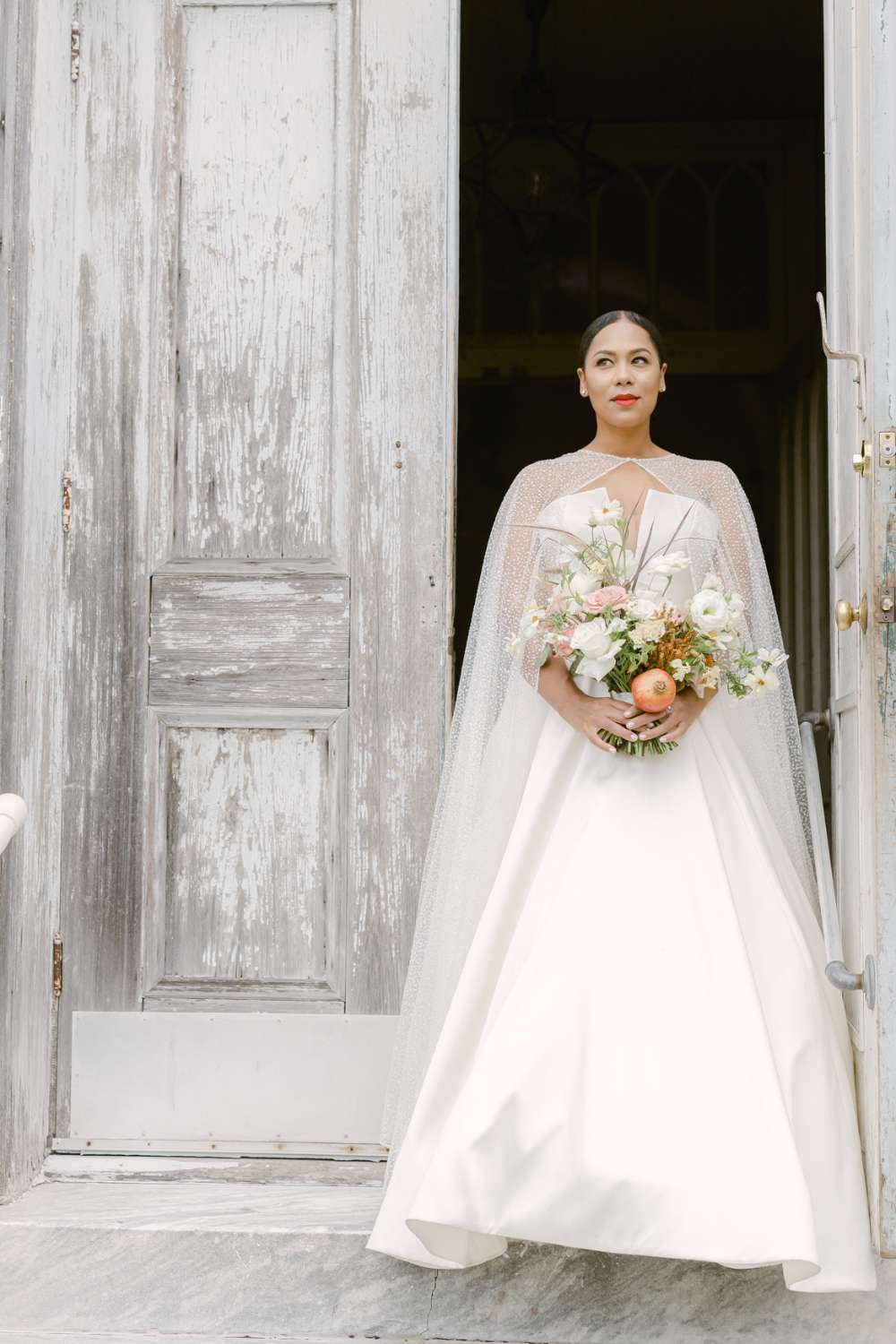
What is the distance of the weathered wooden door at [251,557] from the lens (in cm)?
310

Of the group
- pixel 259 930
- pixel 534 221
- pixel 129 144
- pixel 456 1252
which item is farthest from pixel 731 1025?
pixel 534 221

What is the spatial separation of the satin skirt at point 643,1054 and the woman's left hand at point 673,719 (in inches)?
2.2

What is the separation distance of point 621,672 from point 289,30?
1.86 meters

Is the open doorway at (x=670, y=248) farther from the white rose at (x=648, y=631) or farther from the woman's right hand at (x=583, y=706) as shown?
the white rose at (x=648, y=631)

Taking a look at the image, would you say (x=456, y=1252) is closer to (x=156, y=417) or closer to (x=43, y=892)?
(x=43, y=892)

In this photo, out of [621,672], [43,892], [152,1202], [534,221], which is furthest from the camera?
[534,221]

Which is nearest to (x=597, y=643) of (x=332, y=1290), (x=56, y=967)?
(x=332, y=1290)

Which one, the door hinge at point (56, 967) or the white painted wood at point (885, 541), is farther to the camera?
the door hinge at point (56, 967)

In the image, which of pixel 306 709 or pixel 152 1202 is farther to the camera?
pixel 306 709

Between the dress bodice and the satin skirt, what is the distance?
1.15 ft

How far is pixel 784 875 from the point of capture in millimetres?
2705

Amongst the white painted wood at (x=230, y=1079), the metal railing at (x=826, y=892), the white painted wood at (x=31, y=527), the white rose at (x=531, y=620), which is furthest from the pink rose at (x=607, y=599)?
the white painted wood at (x=31, y=527)

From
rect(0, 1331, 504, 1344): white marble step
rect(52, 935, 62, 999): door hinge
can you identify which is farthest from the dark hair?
rect(0, 1331, 504, 1344): white marble step

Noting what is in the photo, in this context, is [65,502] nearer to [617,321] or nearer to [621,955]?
[617,321]
